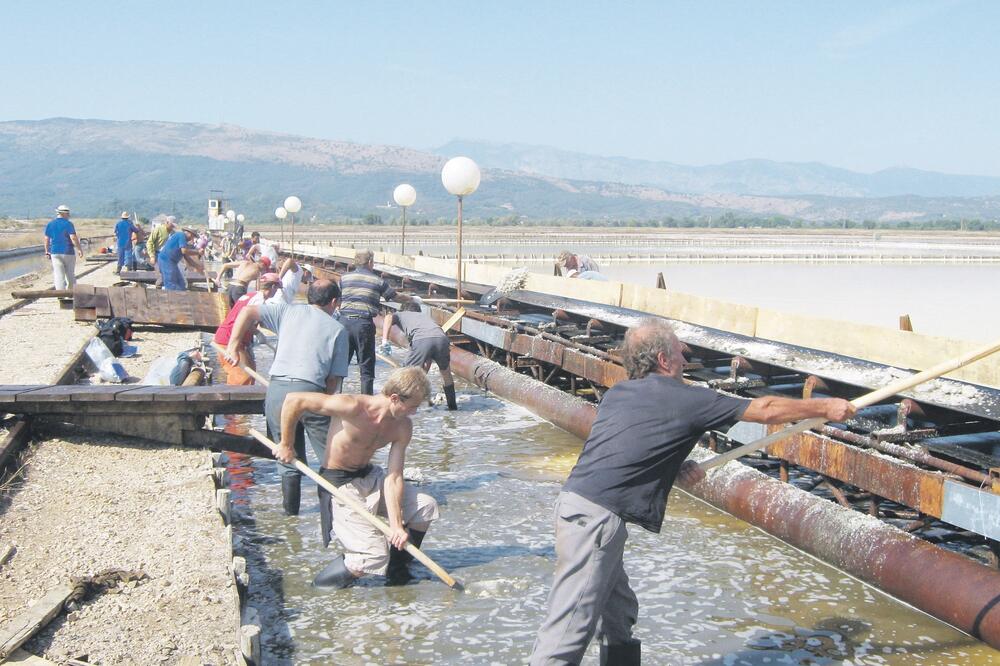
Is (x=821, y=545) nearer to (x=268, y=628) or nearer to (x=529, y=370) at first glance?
(x=268, y=628)

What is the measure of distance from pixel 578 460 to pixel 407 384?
1.31m

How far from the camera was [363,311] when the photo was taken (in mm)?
9836

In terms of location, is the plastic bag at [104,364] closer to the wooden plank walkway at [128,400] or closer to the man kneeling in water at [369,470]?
the wooden plank walkway at [128,400]

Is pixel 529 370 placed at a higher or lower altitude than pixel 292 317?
lower

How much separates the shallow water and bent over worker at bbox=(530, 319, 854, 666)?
52.9 inches

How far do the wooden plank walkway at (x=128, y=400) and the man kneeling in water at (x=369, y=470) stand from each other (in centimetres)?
241

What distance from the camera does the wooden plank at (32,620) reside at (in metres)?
4.39

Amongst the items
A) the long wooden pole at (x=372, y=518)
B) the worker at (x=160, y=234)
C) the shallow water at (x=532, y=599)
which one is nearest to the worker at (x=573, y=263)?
the worker at (x=160, y=234)

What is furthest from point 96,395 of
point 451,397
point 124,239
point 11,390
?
point 124,239

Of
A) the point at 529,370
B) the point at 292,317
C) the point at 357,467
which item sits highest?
the point at 292,317

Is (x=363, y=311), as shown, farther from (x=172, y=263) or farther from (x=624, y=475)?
(x=172, y=263)

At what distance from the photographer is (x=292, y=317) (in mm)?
6883

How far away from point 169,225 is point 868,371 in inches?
623

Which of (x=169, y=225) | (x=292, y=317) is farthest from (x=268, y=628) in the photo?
(x=169, y=225)
